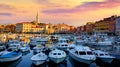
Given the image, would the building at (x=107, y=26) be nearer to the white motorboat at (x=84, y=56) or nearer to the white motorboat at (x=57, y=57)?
the white motorboat at (x=84, y=56)

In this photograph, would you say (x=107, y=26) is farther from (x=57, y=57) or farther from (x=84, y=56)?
(x=84, y=56)

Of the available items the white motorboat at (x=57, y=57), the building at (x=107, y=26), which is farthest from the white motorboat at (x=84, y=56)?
the building at (x=107, y=26)

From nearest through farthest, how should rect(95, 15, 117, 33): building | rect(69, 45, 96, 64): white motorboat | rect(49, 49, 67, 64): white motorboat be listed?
rect(69, 45, 96, 64): white motorboat → rect(49, 49, 67, 64): white motorboat → rect(95, 15, 117, 33): building

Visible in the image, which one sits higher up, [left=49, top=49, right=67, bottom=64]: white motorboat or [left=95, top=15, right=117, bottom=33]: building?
[left=95, top=15, right=117, bottom=33]: building

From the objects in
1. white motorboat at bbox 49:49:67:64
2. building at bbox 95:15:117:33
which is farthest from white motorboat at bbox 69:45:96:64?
building at bbox 95:15:117:33

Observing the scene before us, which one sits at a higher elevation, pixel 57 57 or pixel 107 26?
pixel 107 26

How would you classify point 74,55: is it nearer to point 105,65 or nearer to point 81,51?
point 81,51

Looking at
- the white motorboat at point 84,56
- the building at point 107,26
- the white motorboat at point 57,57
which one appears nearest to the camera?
the white motorboat at point 84,56

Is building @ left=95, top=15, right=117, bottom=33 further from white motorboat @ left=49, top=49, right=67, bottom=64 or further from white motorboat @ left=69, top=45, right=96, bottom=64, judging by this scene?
white motorboat @ left=49, top=49, right=67, bottom=64

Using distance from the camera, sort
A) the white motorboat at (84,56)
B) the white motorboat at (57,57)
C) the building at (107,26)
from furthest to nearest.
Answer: the building at (107,26), the white motorboat at (57,57), the white motorboat at (84,56)

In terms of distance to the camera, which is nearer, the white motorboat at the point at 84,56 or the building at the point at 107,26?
the white motorboat at the point at 84,56

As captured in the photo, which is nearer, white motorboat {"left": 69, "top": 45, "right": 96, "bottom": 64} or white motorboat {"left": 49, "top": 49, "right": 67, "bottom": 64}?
white motorboat {"left": 69, "top": 45, "right": 96, "bottom": 64}

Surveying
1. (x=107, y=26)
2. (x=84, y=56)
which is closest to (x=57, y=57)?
(x=84, y=56)

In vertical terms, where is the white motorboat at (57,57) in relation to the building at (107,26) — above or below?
below
